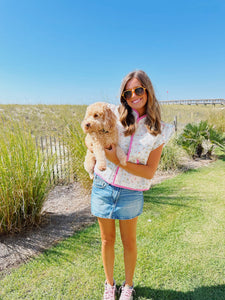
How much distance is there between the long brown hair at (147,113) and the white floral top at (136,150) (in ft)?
0.14

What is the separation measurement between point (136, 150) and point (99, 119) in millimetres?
371

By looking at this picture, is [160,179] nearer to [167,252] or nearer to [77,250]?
[167,252]

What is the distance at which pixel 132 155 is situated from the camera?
167 cm

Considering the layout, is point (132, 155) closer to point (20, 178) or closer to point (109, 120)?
point (109, 120)

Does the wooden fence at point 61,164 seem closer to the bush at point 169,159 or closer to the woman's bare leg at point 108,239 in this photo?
the woman's bare leg at point 108,239

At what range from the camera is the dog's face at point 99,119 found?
1.58 m

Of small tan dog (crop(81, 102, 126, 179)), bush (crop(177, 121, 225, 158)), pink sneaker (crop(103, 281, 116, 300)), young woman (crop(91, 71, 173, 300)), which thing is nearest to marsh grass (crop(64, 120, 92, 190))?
pink sneaker (crop(103, 281, 116, 300))

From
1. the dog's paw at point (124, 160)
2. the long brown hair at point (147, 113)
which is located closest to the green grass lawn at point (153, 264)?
the dog's paw at point (124, 160)

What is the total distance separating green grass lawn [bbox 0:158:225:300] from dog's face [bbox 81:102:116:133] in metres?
1.79

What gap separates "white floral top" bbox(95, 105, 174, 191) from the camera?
1.65 meters

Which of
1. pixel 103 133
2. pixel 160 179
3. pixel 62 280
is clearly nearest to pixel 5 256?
pixel 62 280

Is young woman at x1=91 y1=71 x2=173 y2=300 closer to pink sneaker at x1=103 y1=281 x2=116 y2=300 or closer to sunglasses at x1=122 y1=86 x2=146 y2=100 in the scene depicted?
sunglasses at x1=122 y1=86 x2=146 y2=100

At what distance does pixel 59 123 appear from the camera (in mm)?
4941

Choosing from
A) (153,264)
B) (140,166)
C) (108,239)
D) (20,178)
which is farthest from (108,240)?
(20,178)
